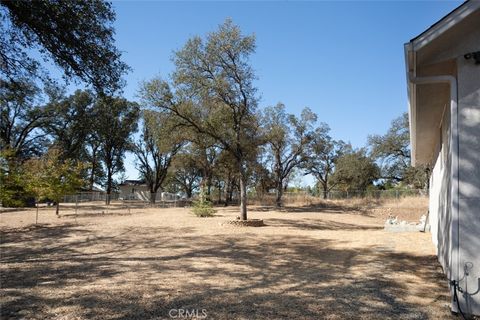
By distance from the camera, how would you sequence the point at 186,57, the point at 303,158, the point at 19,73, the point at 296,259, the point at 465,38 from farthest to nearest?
1. the point at 303,158
2. the point at 186,57
3. the point at 296,259
4. the point at 19,73
5. the point at 465,38

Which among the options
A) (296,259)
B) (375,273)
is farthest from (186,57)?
(375,273)

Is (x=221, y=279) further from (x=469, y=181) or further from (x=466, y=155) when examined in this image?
(x=466, y=155)

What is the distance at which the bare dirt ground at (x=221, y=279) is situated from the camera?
4.81 meters

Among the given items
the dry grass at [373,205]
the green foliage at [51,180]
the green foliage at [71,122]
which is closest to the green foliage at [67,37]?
the green foliage at [51,180]

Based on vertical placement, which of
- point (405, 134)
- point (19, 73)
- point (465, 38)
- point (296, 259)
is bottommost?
point (296, 259)

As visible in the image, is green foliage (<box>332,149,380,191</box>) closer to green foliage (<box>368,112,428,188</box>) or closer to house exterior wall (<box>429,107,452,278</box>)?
green foliage (<box>368,112,428,188</box>)

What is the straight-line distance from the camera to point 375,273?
7070mm

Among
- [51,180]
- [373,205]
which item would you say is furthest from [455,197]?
[373,205]

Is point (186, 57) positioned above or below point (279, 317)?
above

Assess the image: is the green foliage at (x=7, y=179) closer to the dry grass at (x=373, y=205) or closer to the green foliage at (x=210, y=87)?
the green foliage at (x=210, y=87)

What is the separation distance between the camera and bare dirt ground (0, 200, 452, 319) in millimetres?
4809

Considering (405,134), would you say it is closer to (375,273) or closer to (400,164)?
(400,164)

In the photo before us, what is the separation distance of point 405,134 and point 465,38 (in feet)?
127

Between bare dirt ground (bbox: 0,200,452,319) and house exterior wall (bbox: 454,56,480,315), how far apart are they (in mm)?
558
